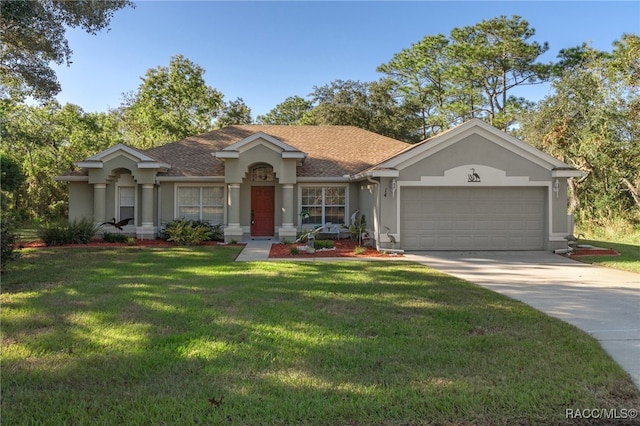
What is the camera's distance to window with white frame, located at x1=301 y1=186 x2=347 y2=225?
1744cm

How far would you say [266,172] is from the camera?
1752cm

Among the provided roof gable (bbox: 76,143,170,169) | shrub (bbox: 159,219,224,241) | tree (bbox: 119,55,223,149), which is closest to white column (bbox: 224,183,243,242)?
shrub (bbox: 159,219,224,241)

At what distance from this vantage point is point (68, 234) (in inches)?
589

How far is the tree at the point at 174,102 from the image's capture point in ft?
99.4

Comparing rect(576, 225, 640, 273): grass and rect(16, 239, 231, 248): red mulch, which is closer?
rect(576, 225, 640, 273): grass

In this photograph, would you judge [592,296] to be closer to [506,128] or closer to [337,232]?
[337,232]

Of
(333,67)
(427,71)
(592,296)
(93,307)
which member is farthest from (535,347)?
(427,71)

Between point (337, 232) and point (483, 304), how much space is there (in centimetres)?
1059

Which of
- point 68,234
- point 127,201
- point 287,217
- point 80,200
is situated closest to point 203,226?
point 287,217

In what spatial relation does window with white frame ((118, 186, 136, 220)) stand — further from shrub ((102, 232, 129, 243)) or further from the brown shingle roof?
the brown shingle roof

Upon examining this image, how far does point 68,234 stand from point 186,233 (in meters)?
4.38

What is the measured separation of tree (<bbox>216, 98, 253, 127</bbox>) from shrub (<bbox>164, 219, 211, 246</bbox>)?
19679 mm

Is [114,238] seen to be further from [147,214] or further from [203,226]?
[203,226]

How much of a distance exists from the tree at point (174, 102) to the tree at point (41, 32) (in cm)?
1665
